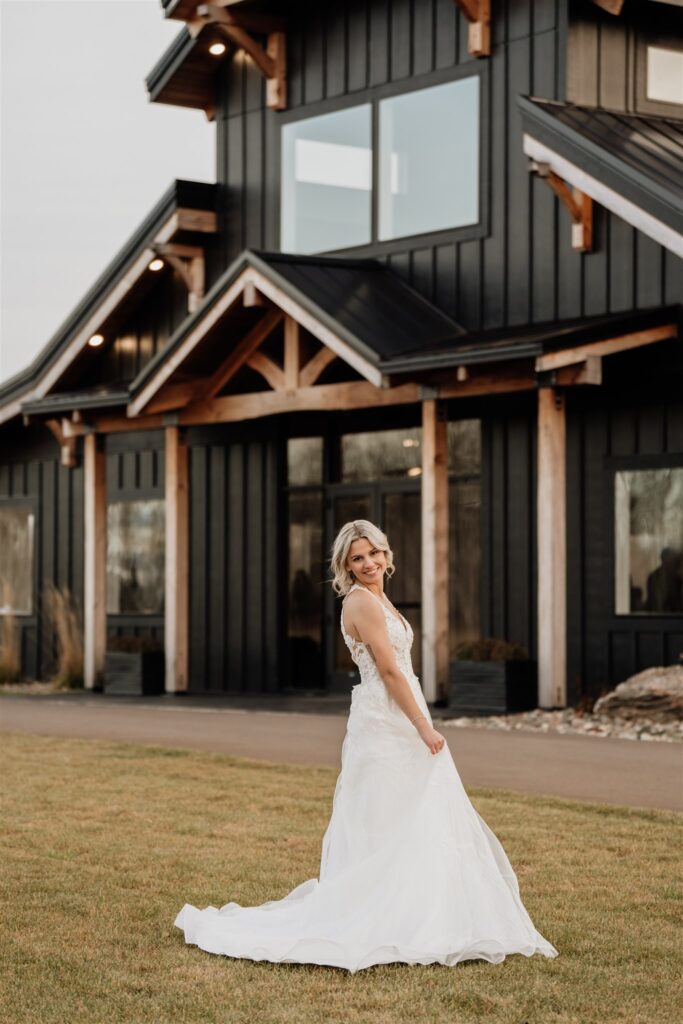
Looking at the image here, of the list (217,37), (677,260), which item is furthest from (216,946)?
(217,37)

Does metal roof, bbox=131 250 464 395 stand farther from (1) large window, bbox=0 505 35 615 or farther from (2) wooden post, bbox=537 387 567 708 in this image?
(1) large window, bbox=0 505 35 615

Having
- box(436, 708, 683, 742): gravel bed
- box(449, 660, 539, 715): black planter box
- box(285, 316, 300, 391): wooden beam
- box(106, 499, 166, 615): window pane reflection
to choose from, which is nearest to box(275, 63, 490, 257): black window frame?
box(285, 316, 300, 391): wooden beam

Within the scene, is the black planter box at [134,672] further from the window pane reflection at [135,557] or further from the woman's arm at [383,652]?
the woman's arm at [383,652]

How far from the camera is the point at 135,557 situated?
71.2 ft

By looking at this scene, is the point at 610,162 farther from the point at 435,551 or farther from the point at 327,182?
the point at 327,182

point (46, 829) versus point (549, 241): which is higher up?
point (549, 241)

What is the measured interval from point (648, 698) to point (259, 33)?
31.4 feet

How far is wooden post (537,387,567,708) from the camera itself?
15219 mm

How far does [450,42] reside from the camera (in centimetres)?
1789

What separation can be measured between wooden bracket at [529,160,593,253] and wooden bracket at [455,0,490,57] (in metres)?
2.06

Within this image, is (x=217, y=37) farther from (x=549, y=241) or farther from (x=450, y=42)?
(x=549, y=241)

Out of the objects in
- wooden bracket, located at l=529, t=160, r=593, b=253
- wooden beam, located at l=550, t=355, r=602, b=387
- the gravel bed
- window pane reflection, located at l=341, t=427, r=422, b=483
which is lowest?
the gravel bed

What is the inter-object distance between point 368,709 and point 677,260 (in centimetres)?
961

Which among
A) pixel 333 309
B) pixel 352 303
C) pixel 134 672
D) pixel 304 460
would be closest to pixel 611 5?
pixel 352 303
